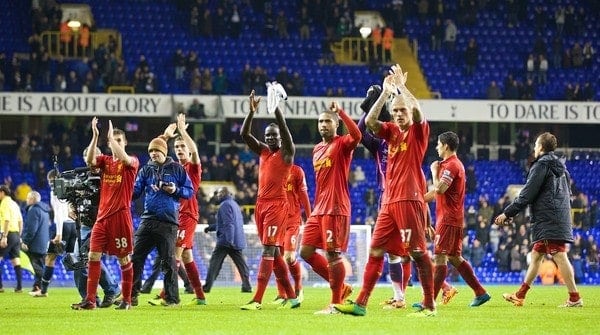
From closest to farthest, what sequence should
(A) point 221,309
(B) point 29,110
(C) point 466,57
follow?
(A) point 221,309 → (B) point 29,110 → (C) point 466,57

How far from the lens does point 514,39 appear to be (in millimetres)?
46750

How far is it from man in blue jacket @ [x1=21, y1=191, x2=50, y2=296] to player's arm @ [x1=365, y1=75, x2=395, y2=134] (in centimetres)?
1105

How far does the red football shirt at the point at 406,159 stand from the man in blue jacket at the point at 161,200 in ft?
11.4

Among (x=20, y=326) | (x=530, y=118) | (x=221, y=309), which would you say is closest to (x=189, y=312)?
(x=221, y=309)

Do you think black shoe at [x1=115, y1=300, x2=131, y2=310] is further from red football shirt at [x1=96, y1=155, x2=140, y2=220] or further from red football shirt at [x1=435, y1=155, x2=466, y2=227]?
red football shirt at [x1=435, y1=155, x2=466, y2=227]

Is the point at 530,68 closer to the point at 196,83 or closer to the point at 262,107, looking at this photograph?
the point at 262,107

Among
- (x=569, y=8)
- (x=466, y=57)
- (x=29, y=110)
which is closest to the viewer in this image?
(x=29, y=110)

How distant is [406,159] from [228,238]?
34.0 ft

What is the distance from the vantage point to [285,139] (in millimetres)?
14688

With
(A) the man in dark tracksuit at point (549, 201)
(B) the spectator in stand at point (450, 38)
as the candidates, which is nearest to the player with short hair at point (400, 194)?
(A) the man in dark tracksuit at point (549, 201)

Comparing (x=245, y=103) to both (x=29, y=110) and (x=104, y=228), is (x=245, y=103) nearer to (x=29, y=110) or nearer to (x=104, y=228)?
(x=29, y=110)

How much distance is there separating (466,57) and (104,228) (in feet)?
102

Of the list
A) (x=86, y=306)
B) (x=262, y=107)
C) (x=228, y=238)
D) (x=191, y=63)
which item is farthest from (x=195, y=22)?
(x=86, y=306)

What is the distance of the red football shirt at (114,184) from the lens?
49.9 feet
